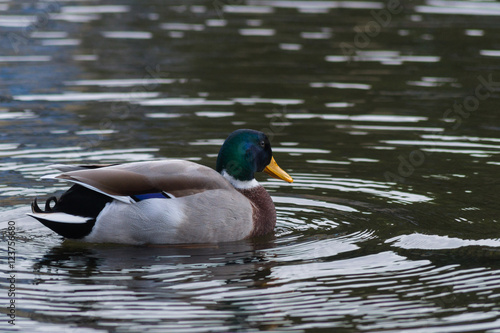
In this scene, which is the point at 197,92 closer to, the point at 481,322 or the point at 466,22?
the point at 466,22

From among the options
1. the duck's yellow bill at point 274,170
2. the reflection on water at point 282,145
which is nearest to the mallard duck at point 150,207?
the reflection on water at point 282,145

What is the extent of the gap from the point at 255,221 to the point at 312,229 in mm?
557

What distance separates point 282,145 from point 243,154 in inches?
121

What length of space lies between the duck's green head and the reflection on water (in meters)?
0.67

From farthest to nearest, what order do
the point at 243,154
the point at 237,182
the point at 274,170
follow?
the point at 274,170 → the point at 237,182 → the point at 243,154

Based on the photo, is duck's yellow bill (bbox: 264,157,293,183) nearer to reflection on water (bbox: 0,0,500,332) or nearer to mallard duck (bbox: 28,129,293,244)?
reflection on water (bbox: 0,0,500,332)

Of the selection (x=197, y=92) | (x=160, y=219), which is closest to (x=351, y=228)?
(x=160, y=219)

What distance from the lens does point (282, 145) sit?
1187cm

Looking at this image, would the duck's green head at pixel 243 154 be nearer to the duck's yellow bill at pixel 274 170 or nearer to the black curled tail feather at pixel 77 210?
the duck's yellow bill at pixel 274 170

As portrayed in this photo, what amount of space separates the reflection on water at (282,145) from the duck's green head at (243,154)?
67 centimetres

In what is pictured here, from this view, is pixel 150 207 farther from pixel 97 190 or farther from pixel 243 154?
pixel 243 154

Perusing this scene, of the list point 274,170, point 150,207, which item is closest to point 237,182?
point 274,170

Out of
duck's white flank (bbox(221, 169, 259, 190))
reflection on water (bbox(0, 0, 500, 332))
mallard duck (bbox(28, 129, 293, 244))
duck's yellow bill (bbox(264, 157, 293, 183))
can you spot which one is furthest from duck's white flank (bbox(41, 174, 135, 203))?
duck's yellow bill (bbox(264, 157, 293, 183))

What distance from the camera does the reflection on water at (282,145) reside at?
6.86 metres
